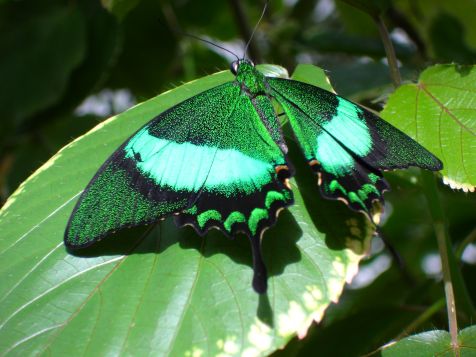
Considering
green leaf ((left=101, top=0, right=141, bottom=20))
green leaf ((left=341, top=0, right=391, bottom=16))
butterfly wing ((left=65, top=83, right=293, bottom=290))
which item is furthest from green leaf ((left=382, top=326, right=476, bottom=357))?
green leaf ((left=101, top=0, right=141, bottom=20))

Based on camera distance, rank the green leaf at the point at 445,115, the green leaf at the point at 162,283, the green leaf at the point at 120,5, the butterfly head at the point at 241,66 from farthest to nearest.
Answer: the green leaf at the point at 120,5
the butterfly head at the point at 241,66
the green leaf at the point at 445,115
the green leaf at the point at 162,283

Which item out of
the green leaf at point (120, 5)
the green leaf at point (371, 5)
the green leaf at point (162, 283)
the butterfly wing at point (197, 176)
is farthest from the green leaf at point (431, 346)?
the green leaf at point (120, 5)

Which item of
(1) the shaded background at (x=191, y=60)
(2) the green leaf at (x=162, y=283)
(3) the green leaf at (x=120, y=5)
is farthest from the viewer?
(1) the shaded background at (x=191, y=60)

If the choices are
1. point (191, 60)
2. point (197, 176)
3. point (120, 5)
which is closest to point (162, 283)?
point (197, 176)

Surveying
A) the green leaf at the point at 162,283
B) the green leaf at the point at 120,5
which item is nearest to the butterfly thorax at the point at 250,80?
the green leaf at the point at 162,283

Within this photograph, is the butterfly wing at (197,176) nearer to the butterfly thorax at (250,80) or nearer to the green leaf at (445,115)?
the butterfly thorax at (250,80)

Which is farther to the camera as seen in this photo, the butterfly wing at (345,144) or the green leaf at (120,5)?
the green leaf at (120,5)

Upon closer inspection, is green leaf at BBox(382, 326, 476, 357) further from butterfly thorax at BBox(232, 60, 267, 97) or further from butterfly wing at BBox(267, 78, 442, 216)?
butterfly thorax at BBox(232, 60, 267, 97)

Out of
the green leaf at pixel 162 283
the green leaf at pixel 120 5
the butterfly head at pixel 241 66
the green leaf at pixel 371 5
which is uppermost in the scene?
the green leaf at pixel 120 5

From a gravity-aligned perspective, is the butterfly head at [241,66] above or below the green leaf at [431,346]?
above
